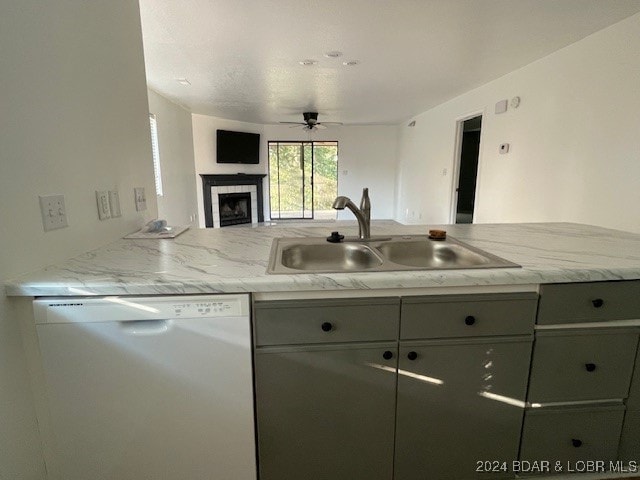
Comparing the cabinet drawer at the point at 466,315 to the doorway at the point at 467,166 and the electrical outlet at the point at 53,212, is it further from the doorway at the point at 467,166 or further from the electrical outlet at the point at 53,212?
the doorway at the point at 467,166

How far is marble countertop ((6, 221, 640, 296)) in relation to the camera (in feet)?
3.06

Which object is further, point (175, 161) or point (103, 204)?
point (175, 161)

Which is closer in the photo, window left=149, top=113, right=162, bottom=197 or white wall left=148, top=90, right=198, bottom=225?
window left=149, top=113, right=162, bottom=197

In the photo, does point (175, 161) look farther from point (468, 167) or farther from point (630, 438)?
point (630, 438)

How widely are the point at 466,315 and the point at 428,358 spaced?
0.20 m

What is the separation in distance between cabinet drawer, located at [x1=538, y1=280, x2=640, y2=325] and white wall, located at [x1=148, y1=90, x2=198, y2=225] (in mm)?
4552

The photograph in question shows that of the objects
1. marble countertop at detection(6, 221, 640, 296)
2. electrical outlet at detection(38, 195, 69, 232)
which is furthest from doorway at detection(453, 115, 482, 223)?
electrical outlet at detection(38, 195, 69, 232)

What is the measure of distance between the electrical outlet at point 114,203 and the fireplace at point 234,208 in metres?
5.68

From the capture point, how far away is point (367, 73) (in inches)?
139

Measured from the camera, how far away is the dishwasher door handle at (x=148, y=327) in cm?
96

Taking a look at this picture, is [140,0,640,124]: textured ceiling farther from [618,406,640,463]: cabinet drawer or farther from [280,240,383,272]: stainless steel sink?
[618,406,640,463]: cabinet drawer

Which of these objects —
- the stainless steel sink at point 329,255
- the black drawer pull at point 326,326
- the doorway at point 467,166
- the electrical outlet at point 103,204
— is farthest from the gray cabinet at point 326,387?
the doorway at point 467,166

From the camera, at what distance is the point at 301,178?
26.8ft

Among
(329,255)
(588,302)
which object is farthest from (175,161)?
(588,302)
